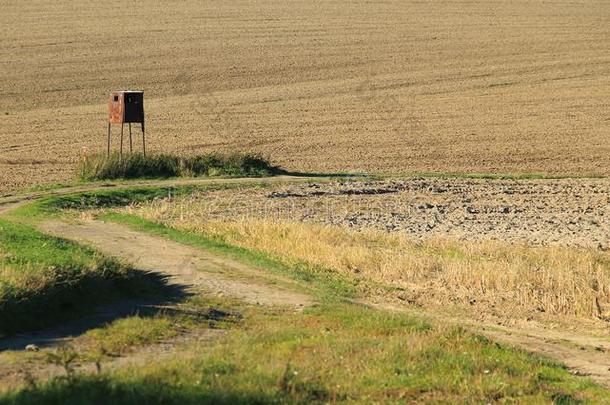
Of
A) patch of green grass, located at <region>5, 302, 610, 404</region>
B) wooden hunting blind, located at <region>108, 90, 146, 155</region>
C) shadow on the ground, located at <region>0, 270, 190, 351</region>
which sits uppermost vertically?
wooden hunting blind, located at <region>108, 90, 146, 155</region>

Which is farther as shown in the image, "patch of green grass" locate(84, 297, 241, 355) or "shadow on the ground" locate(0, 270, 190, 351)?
"shadow on the ground" locate(0, 270, 190, 351)

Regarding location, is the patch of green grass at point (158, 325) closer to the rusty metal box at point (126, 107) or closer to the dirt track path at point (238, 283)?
the dirt track path at point (238, 283)

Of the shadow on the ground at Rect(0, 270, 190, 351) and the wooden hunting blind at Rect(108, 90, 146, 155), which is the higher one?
the wooden hunting blind at Rect(108, 90, 146, 155)

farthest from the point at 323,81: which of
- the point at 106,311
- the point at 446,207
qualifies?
the point at 106,311

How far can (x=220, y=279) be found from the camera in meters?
17.6

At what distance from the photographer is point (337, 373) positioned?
38.0ft

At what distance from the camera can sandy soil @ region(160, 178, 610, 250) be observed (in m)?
24.3

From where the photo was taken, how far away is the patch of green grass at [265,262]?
1802cm

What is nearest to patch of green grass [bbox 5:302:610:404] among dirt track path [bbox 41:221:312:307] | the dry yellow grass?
dirt track path [bbox 41:221:312:307]

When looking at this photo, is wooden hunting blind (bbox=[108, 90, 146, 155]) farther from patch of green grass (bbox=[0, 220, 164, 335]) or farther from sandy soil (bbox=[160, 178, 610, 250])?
patch of green grass (bbox=[0, 220, 164, 335])

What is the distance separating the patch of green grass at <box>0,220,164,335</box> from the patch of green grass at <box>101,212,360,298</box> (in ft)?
8.38

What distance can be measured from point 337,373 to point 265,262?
26.3 feet

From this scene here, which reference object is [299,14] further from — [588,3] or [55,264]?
[55,264]

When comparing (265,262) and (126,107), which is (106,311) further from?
(126,107)
